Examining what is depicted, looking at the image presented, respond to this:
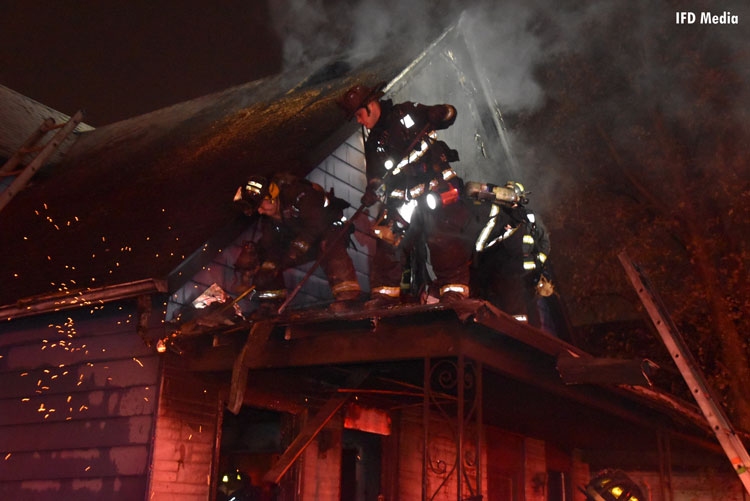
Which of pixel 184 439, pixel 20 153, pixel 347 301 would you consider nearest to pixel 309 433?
pixel 184 439

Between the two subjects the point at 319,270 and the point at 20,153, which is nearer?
the point at 319,270

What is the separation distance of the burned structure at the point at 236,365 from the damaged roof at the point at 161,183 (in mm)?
35

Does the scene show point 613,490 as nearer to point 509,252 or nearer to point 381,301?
point 509,252

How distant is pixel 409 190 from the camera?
6973 millimetres

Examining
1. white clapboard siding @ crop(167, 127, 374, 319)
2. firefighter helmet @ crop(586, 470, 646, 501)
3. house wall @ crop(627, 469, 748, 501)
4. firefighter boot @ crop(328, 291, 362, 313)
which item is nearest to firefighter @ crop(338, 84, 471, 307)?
firefighter boot @ crop(328, 291, 362, 313)

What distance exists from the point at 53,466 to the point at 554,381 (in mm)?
4585

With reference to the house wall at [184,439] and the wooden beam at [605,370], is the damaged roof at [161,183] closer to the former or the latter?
the house wall at [184,439]

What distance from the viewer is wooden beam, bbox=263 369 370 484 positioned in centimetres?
608

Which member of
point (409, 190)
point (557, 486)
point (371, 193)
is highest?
point (409, 190)

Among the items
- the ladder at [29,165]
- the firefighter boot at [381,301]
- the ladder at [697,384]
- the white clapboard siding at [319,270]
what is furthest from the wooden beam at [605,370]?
the ladder at [29,165]

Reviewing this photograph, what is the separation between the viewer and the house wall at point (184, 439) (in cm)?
633

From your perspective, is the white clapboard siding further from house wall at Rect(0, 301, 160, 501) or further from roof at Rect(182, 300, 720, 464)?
house wall at Rect(0, 301, 160, 501)

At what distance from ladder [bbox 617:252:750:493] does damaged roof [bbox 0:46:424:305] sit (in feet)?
11.4

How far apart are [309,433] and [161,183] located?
3855 millimetres
